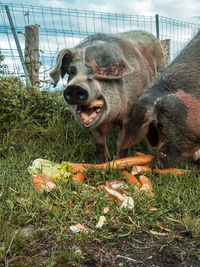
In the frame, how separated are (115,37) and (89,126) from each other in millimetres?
1500

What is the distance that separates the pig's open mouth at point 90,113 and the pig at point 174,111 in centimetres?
63

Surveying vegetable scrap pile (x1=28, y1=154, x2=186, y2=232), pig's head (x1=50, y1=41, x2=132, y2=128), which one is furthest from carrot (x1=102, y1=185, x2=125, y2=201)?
pig's head (x1=50, y1=41, x2=132, y2=128)

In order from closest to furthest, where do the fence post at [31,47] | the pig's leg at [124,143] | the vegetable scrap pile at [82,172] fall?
1. the vegetable scrap pile at [82,172]
2. the pig's leg at [124,143]
3. the fence post at [31,47]

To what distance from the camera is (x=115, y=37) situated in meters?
4.40

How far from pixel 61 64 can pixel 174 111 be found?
1.67 meters

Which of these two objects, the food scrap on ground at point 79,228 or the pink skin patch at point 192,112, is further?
the pink skin patch at point 192,112

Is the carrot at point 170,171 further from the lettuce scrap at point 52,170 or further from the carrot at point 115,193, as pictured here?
A: the lettuce scrap at point 52,170

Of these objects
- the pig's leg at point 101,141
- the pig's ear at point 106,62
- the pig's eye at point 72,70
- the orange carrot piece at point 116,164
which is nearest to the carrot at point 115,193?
the orange carrot piece at point 116,164

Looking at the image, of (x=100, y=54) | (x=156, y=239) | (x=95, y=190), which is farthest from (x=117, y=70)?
(x=156, y=239)

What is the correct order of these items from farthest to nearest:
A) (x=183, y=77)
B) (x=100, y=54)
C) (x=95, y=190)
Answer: (x=100, y=54)
(x=95, y=190)
(x=183, y=77)

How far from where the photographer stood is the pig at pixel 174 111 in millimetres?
2719

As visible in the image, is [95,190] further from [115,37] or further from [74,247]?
[115,37]

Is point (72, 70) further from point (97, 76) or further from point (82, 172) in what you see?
point (82, 172)

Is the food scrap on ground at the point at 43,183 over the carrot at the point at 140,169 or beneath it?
over
